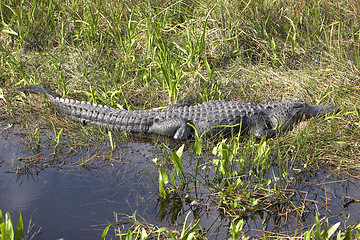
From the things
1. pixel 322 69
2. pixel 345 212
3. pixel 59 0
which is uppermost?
pixel 59 0

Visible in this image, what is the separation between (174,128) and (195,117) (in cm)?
27

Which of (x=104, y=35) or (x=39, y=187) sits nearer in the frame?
(x=39, y=187)

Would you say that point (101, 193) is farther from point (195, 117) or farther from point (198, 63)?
point (198, 63)

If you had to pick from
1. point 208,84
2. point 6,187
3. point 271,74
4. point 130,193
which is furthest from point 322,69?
point 6,187

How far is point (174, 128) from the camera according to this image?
455cm

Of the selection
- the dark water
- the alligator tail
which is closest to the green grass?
the alligator tail

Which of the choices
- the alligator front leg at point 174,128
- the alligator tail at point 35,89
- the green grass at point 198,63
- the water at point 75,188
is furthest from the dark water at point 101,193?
the alligator tail at point 35,89

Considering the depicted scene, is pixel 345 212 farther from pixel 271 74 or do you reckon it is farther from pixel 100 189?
pixel 271 74

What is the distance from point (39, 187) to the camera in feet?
11.2

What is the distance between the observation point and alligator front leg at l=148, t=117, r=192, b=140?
4528 mm

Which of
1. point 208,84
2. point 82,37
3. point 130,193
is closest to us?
point 130,193

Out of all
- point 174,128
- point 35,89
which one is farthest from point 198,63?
point 35,89

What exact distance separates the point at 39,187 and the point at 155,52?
2804 millimetres

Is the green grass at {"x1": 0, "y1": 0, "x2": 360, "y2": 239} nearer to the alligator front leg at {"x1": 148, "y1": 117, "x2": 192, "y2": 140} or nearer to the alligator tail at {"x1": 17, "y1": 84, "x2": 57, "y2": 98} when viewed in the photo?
the alligator tail at {"x1": 17, "y1": 84, "x2": 57, "y2": 98}
